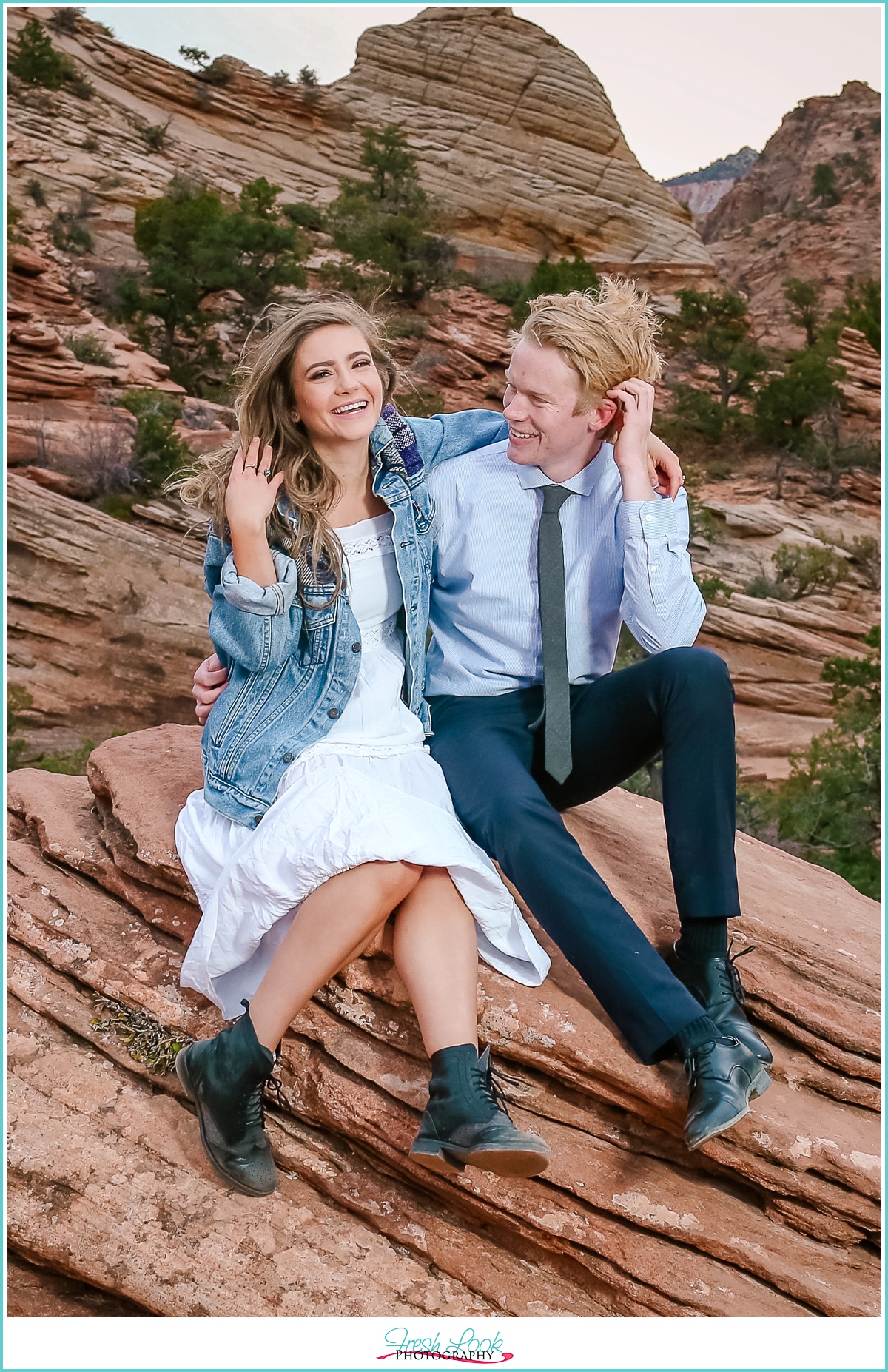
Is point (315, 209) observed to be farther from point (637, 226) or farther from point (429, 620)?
point (429, 620)

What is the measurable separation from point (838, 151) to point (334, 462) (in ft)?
104

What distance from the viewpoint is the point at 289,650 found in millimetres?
2650

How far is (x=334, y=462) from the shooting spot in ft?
9.09

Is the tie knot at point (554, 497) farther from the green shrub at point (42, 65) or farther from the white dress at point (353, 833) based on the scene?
the green shrub at point (42, 65)

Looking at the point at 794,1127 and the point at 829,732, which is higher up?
the point at 794,1127

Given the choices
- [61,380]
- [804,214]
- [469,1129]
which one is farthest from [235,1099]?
[804,214]

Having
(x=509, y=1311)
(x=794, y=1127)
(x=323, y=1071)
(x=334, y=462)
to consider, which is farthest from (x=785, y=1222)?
(x=334, y=462)

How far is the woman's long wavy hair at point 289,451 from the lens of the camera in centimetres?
265

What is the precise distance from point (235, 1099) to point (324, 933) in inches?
18.5

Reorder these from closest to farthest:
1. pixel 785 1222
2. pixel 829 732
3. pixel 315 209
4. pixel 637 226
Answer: pixel 785 1222
pixel 829 732
pixel 315 209
pixel 637 226

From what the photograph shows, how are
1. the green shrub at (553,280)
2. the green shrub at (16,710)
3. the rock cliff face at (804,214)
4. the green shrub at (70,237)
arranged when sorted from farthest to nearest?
1. the rock cliff face at (804,214)
2. the green shrub at (553,280)
3. the green shrub at (70,237)
4. the green shrub at (16,710)

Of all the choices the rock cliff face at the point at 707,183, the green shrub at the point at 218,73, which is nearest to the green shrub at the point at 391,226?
the green shrub at the point at 218,73

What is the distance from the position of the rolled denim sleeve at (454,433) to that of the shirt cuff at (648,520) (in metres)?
Result: 0.60

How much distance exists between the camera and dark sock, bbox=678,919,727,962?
97.7 inches
